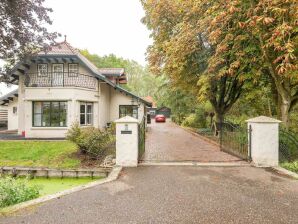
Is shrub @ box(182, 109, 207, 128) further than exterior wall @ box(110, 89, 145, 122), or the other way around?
shrub @ box(182, 109, 207, 128)

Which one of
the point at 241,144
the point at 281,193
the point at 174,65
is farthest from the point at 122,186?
the point at 174,65

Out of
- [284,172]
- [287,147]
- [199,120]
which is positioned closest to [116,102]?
[199,120]

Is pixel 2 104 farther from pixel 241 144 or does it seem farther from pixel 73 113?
pixel 241 144

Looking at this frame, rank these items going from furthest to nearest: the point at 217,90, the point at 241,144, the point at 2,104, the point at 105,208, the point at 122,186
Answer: the point at 2,104 < the point at 217,90 < the point at 241,144 < the point at 122,186 < the point at 105,208

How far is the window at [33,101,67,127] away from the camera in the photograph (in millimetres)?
17938

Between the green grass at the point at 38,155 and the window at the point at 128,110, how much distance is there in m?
8.52

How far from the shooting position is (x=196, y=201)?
509 centimetres

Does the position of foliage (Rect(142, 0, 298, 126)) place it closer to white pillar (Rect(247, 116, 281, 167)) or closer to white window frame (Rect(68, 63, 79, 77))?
white pillar (Rect(247, 116, 281, 167))

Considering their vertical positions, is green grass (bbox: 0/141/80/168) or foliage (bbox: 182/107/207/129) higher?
foliage (bbox: 182/107/207/129)

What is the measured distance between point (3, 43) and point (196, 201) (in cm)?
1444

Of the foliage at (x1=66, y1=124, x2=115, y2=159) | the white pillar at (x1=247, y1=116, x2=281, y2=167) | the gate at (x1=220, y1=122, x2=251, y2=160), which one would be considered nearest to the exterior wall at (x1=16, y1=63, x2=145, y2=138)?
the foliage at (x1=66, y1=124, x2=115, y2=159)

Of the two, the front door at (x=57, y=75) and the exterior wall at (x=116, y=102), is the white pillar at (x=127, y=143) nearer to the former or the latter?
the front door at (x=57, y=75)

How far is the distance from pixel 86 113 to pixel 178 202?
15.4m

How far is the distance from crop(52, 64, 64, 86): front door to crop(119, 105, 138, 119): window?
6.54 m
